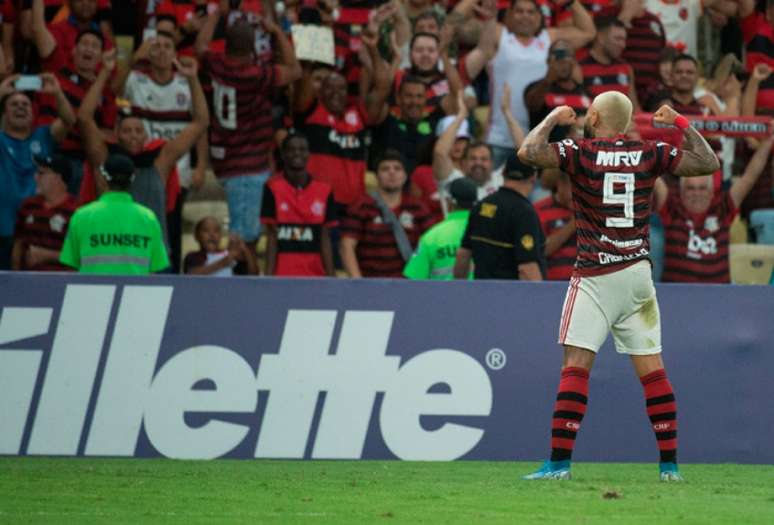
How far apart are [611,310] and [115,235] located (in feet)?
16.5

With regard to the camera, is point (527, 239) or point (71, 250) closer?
point (527, 239)

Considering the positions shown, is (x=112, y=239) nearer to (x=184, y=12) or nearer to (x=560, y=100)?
(x=184, y=12)

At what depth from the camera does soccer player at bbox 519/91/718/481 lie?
29.8 ft

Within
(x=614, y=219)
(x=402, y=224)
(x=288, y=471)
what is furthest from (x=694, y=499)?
(x=402, y=224)

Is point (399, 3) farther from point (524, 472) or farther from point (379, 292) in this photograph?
point (524, 472)

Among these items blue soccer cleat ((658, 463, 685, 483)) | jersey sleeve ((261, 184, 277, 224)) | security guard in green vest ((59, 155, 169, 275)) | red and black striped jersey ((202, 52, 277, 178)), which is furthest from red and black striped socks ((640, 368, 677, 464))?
red and black striped jersey ((202, 52, 277, 178))

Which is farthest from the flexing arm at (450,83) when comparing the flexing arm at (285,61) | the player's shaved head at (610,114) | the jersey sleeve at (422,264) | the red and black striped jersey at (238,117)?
the player's shaved head at (610,114)

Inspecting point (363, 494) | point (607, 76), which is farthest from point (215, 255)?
point (363, 494)

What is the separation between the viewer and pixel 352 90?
16.4 metres

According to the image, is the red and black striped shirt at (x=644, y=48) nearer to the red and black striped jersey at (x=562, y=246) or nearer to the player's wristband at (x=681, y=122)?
the red and black striped jersey at (x=562, y=246)

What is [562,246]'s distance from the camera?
13.9 metres

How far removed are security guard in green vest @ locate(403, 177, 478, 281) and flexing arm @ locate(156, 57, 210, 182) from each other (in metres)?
2.55

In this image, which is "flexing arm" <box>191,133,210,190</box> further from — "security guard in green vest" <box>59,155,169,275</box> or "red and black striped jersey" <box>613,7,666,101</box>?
"red and black striped jersey" <box>613,7,666,101</box>

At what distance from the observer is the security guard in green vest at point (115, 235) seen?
12758 mm
